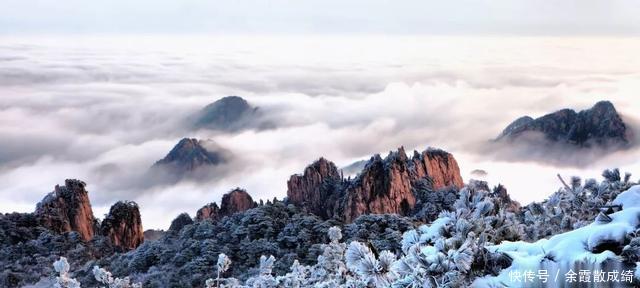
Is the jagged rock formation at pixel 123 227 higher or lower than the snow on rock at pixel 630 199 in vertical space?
higher

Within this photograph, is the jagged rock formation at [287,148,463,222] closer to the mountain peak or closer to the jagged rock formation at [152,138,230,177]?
the jagged rock formation at [152,138,230,177]

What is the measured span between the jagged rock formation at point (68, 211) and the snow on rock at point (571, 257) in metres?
59.1

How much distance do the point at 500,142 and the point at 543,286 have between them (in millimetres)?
187065

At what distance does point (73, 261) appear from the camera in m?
55.9

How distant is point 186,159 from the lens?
580 feet

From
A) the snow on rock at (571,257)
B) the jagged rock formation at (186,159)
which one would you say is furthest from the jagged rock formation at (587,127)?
the snow on rock at (571,257)

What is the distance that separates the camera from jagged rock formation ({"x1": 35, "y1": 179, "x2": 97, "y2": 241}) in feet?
220

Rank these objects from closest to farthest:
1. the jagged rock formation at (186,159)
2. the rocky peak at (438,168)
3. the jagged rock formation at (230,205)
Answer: the jagged rock formation at (230,205) → the rocky peak at (438,168) → the jagged rock formation at (186,159)

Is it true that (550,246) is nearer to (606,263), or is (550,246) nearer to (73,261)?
(606,263)

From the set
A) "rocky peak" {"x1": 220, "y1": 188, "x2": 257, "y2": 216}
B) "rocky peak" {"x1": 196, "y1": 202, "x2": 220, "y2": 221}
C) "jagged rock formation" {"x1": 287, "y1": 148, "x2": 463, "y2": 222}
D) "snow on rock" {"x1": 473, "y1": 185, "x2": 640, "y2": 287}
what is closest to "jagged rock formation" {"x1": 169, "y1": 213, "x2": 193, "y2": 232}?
"rocky peak" {"x1": 196, "y1": 202, "x2": 220, "y2": 221}

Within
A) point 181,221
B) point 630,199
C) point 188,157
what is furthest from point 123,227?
point 188,157

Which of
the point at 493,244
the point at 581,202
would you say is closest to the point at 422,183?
the point at 581,202

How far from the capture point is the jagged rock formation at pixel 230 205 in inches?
3022

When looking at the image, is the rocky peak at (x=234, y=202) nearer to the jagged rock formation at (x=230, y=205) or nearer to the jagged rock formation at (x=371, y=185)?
the jagged rock formation at (x=230, y=205)
